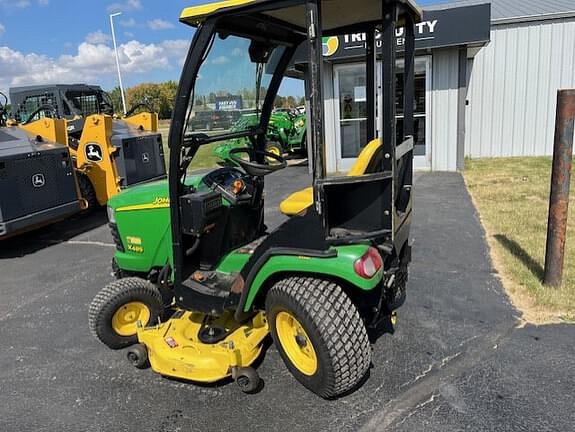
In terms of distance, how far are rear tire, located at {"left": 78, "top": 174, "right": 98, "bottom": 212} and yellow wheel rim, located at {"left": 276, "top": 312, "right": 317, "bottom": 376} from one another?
5764 millimetres

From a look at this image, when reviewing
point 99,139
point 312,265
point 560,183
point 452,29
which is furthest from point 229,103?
point 452,29

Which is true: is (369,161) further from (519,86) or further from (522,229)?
(519,86)

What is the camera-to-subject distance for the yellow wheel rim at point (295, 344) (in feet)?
9.12

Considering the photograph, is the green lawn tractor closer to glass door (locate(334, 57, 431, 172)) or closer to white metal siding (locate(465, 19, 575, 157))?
glass door (locate(334, 57, 431, 172))

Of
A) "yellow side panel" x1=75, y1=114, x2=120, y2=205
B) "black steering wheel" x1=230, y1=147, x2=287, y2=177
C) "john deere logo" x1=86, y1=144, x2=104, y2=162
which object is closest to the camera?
"black steering wheel" x1=230, y1=147, x2=287, y2=177

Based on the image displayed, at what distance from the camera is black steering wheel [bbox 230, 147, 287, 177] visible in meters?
2.99

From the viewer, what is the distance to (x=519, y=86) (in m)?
11.8

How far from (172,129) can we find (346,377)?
1696 mm

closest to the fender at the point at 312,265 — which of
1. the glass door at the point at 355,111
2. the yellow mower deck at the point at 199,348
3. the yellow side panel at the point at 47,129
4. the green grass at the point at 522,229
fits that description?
the yellow mower deck at the point at 199,348

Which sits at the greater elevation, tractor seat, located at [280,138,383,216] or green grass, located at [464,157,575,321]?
tractor seat, located at [280,138,383,216]

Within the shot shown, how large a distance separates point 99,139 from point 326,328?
613 cm

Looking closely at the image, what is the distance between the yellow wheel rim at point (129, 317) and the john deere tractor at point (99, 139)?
4.56 m

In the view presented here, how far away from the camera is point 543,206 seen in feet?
22.5

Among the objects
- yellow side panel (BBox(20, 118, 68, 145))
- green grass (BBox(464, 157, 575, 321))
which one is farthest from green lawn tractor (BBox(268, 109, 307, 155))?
yellow side panel (BBox(20, 118, 68, 145))
